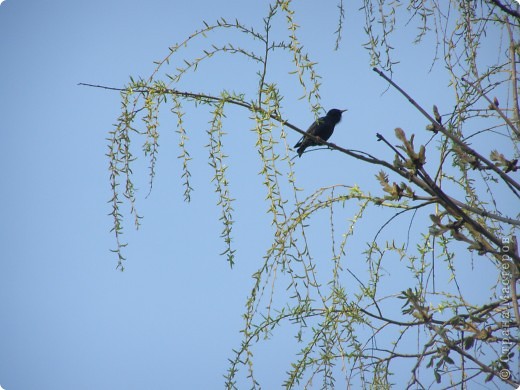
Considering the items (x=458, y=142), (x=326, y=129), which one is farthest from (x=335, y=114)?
(x=458, y=142)

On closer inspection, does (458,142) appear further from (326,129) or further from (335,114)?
(335,114)

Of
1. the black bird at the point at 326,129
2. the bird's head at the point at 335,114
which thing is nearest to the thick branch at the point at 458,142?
the black bird at the point at 326,129

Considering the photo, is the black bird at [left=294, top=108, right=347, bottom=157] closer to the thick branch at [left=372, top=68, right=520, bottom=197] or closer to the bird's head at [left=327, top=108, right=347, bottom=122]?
the bird's head at [left=327, top=108, right=347, bottom=122]

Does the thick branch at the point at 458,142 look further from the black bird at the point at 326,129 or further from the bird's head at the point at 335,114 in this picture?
the bird's head at the point at 335,114

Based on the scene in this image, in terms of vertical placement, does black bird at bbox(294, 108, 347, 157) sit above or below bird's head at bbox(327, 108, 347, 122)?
below

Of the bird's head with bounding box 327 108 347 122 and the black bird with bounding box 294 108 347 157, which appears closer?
the black bird with bounding box 294 108 347 157

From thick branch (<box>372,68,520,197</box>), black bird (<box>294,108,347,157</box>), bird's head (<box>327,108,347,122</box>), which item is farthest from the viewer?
bird's head (<box>327,108,347,122</box>)

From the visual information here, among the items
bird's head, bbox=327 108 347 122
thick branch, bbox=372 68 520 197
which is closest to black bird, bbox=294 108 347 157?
bird's head, bbox=327 108 347 122

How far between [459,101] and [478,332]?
71 cm

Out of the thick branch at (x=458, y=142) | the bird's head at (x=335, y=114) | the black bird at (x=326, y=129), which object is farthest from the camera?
the bird's head at (x=335, y=114)

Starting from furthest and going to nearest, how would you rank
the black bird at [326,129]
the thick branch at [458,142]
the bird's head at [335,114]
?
the bird's head at [335,114] < the black bird at [326,129] < the thick branch at [458,142]

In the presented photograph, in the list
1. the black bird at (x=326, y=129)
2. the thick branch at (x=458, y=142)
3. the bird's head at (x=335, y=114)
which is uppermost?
the bird's head at (x=335, y=114)

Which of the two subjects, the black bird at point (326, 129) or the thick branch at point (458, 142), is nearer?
the thick branch at point (458, 142)

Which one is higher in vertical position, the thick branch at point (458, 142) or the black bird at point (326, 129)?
the black bird at point (326, 129)
